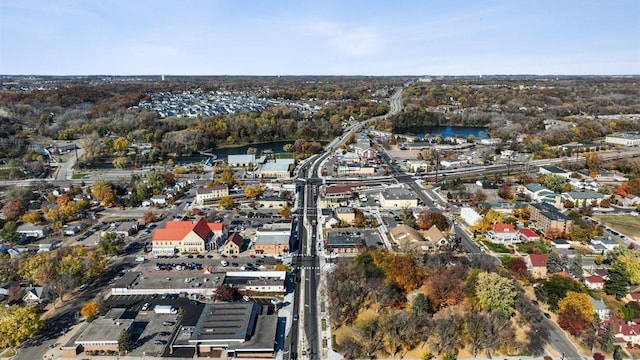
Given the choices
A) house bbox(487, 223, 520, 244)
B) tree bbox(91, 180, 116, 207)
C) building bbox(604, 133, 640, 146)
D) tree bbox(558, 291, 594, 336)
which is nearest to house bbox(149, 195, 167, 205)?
tree bbox(91, 180, 116, 207)

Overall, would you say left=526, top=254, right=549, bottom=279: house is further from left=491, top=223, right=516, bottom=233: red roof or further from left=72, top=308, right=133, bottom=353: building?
left=72, top=308, right=133, bottom=353: building

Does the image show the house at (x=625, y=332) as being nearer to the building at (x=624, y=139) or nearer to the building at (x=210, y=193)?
the building at (x=210, y=193)

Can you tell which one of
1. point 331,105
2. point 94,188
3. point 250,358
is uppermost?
point 331,105

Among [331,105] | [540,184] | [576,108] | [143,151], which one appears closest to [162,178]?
[143,151]

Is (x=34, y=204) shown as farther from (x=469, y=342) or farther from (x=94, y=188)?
(x=469, y=342)

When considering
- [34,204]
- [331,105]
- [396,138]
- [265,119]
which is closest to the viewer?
[34,204]

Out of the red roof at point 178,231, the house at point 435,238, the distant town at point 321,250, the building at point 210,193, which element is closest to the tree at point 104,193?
the distant town at point 321,250

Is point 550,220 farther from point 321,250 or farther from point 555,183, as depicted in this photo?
point 321,250
